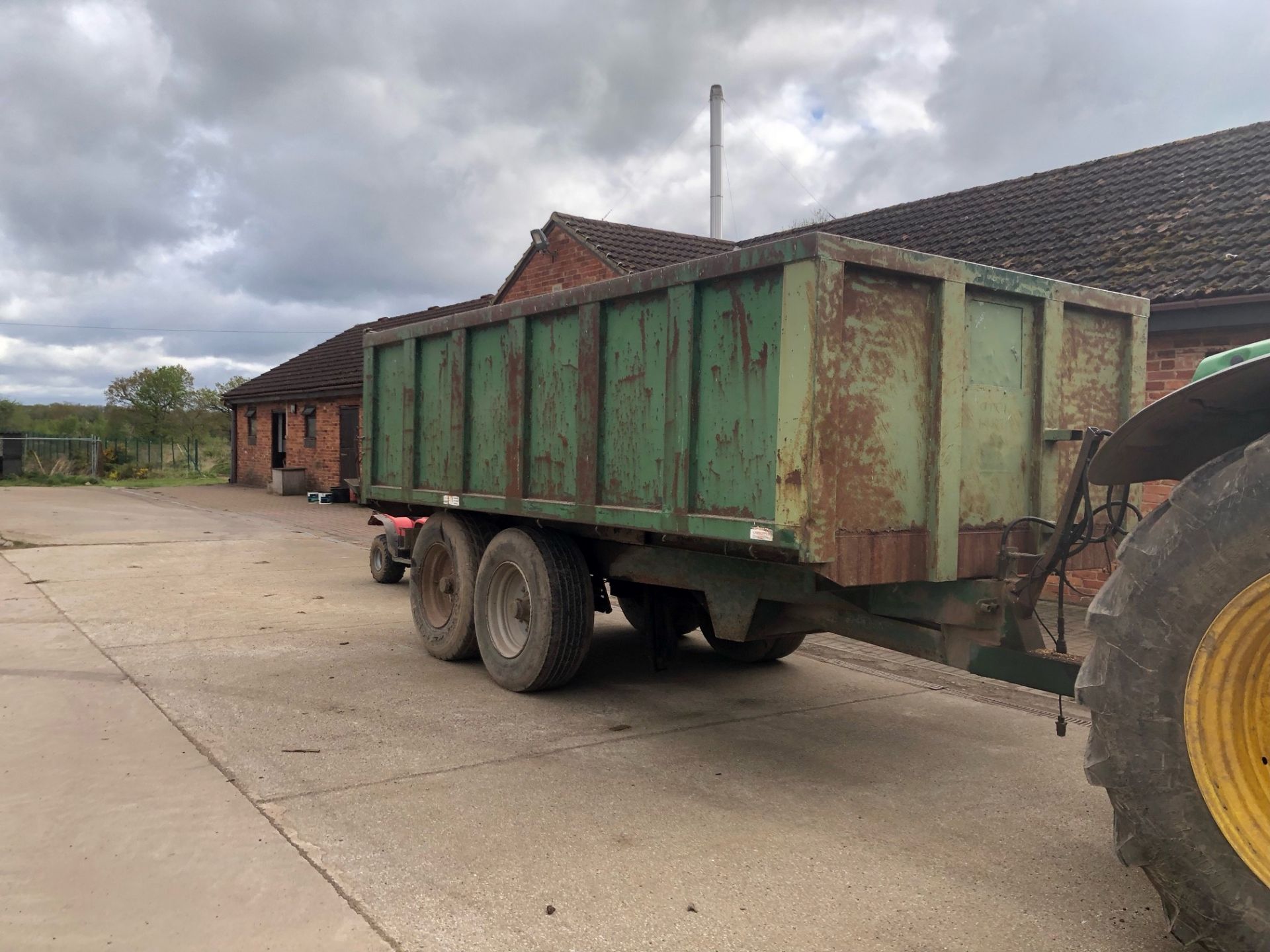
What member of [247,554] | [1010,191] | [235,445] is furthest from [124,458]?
[1010,191]

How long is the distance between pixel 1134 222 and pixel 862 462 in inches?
313

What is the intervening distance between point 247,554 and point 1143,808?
1247 cm

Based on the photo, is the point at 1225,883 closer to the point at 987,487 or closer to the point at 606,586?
the point at 987,487

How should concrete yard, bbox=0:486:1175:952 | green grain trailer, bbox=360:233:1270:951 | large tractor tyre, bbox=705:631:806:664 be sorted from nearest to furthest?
green grain trailer, bbox=360:233:1270:951, concrete yard, bbox=0:486:1175:952, large tractor tyre, bbox=705:631:806:664

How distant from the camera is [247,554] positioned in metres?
13.1

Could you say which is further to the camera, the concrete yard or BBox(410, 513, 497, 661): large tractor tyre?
BBox(410, 513, 497, 661): large tractor tyre

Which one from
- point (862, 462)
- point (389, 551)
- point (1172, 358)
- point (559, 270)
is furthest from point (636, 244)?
point (862, 462)

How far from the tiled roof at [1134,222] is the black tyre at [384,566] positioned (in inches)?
235

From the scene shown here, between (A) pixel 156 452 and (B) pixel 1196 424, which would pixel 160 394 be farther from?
(B) pixel 1196 424

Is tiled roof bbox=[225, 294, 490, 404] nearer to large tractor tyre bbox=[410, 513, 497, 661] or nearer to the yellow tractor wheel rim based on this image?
large tractor tyre bbox=[410, 513, 497, 661]

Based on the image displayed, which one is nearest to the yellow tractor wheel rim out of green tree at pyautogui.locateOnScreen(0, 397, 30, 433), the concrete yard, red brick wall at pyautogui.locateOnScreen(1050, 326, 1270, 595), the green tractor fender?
the green tractor fender

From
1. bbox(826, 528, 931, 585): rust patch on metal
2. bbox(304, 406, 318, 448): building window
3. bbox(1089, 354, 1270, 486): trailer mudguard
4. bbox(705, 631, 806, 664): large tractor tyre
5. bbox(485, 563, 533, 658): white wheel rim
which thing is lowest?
bbox(705, 631, 806, 664): large tractor tyre

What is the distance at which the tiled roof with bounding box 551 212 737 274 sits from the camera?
15023 mm

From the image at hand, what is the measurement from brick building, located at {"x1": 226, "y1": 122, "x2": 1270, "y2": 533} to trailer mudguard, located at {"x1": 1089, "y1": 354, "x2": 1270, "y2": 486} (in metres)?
5.72
